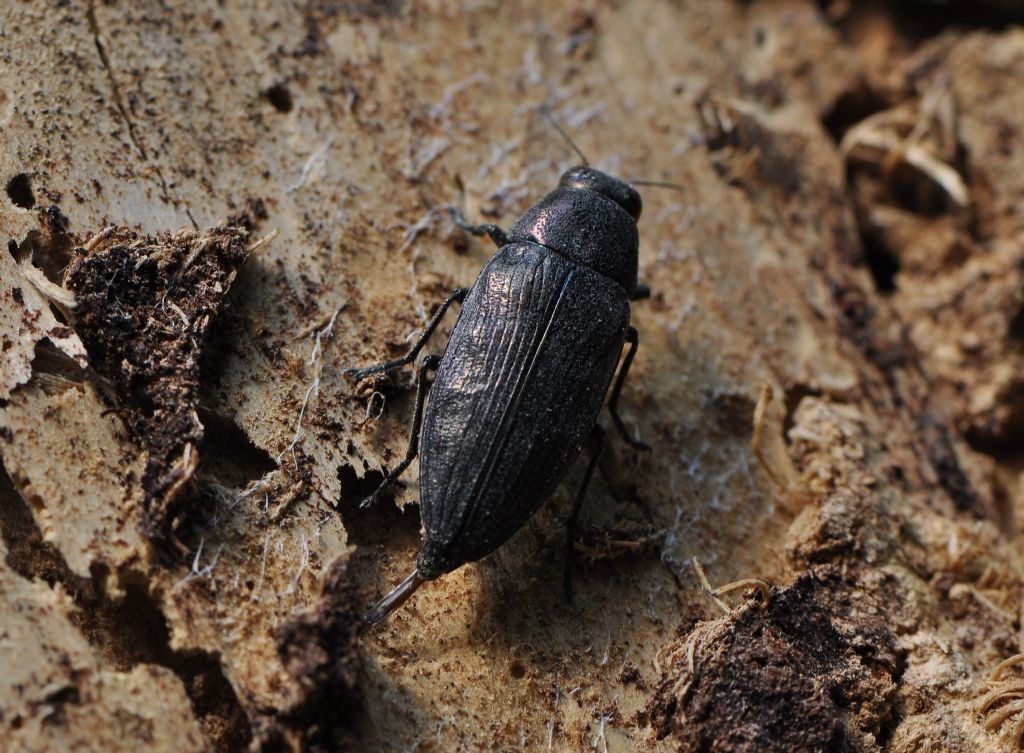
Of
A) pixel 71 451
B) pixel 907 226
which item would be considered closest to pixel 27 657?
pixel 71 451

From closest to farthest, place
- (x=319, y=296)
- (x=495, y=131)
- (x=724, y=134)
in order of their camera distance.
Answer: (x=319, y=296), (x=495, y=131), (x=724, y=134)

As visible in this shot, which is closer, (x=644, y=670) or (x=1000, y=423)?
(x=644, y=670)

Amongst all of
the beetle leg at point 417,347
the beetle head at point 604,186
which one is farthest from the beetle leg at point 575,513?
the beetle head at point 604,186

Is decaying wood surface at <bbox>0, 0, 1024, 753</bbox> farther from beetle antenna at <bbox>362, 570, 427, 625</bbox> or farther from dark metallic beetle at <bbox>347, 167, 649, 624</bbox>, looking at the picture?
dark metallic beetle at <bbox>347, 167, 649, 624</bbox>

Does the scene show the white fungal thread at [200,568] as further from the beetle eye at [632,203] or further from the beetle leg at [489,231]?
the beetle eye at [632,203]

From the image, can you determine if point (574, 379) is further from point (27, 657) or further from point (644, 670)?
point (27, 657)

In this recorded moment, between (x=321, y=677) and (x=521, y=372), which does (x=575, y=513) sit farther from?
(x=321, y=677)
